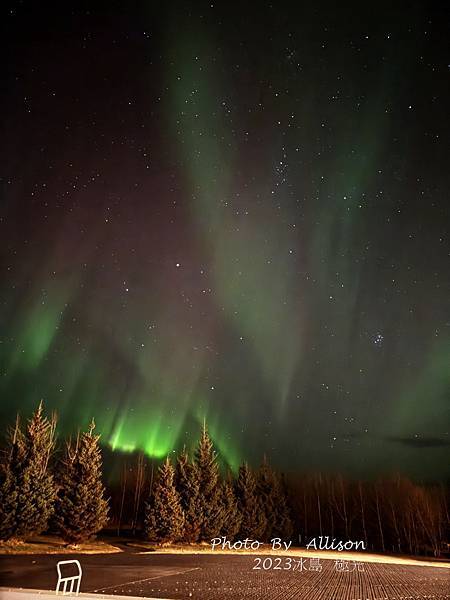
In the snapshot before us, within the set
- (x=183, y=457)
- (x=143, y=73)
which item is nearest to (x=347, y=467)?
(x=183, y=457)

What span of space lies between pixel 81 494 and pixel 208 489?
622cm

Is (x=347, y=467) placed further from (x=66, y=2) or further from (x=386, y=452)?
(x=66, y=2)

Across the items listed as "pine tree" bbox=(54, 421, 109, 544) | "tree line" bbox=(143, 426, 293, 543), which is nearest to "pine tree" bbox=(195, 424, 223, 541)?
"tree line" bbox=(143, 426, 293, 543)

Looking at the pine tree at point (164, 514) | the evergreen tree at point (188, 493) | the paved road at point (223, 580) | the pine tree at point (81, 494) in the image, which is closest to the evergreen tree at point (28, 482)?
the pine tree at point (81, 494)

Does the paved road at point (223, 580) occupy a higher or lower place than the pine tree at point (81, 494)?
lower

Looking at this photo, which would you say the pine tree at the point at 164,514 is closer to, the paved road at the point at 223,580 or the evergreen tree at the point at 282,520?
the paved road at the point at 223,580

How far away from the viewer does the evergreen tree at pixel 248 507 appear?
2255 centimetres

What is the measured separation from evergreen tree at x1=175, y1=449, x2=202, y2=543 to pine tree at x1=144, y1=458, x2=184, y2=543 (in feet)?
2.05

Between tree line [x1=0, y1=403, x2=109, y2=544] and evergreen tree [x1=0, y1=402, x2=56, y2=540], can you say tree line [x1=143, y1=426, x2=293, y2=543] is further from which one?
evergreen tree [x1=0, y1=402, x2=56, y2=540]

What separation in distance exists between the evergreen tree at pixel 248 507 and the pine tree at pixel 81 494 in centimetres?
801

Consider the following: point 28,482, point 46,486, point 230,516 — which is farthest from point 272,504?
point 28,482

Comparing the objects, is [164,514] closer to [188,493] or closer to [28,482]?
[188,493]

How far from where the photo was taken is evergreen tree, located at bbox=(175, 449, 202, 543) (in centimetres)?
2005

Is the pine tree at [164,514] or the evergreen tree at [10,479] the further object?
A: the pine tree at [164,514]
